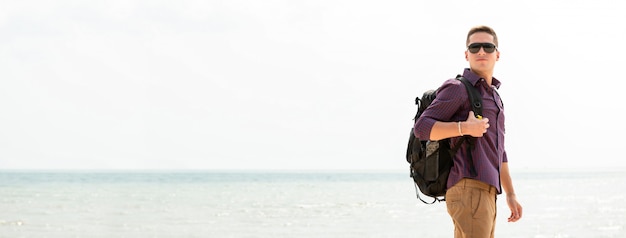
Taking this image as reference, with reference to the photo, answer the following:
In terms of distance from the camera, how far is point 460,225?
9.75ft

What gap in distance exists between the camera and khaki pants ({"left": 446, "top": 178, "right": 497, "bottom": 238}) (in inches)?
116

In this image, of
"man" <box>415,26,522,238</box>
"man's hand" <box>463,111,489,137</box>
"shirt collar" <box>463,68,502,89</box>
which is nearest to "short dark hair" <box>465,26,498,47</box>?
"man" <box>415,26,522,238</box>

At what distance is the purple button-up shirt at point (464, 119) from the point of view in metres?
2.90

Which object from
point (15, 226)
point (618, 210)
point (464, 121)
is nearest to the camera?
point (464, 121)

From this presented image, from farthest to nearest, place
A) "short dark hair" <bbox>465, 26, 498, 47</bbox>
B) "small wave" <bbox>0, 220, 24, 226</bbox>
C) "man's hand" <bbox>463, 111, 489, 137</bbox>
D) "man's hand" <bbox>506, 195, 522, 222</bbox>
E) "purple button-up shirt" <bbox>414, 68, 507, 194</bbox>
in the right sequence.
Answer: "small wave" <bbox>0, 220, 24, 226</bbox> < "man's hand" <bbox>506, 195, 522, 222</bbox> < "short dark hair" <bbox>465, 26, 498, 47</bbox> < "purple button-up shirt" <bbox>414, 68, 507, 194</bbox> < "man's hand" <bbox>463, 111, 489, 137</bbox>

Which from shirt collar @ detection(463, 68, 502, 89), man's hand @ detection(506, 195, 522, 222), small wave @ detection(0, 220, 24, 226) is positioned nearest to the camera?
shirt collar @ detection(463, 68, 502, 89)

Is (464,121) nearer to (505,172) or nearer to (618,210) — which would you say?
(505,172)

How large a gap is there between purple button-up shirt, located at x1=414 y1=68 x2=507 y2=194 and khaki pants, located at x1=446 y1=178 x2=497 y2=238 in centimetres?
3

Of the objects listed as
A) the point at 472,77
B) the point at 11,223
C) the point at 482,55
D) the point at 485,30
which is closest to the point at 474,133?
the point at 472,77

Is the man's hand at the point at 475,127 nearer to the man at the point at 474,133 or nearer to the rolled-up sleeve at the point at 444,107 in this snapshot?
the man at the point at 474,133

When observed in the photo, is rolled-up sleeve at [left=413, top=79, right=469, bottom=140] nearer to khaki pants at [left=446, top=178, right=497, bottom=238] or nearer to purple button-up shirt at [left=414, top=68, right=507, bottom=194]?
purple button-up shirt at [left=414, top=68, right=507, bottom=194]

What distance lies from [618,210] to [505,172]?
16.0 metres

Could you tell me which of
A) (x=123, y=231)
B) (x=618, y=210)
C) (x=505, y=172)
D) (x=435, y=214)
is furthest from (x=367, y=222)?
(x=505, y=172)

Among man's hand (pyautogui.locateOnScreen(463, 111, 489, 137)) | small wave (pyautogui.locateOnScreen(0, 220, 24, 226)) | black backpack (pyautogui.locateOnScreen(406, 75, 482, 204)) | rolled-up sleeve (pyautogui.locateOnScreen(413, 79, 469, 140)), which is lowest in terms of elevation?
small wave (pyautogui.locateOnScreen(0, 220, 24, 226))
